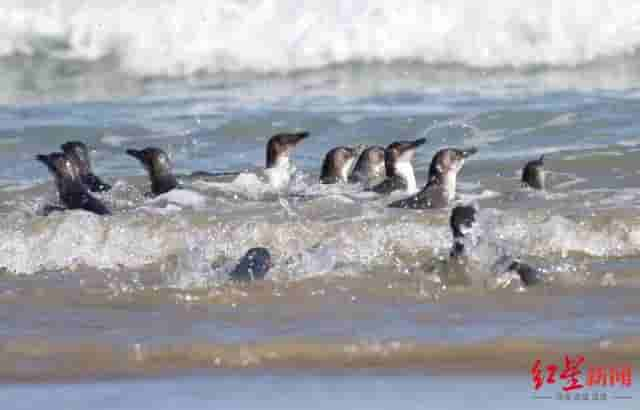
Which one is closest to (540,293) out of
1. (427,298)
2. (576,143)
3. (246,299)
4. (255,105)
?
(427,298)

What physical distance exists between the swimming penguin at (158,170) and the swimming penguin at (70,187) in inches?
20.1

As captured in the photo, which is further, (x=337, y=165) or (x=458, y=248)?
(x=337, y=165)

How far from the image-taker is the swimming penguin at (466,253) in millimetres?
7500

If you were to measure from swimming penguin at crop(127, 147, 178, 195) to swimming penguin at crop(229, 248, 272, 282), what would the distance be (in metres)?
3.22

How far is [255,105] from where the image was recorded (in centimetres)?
1711

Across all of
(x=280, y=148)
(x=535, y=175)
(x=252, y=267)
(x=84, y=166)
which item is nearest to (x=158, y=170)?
(x=84, y=166)

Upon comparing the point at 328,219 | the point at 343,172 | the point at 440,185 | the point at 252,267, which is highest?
the point at 343,172

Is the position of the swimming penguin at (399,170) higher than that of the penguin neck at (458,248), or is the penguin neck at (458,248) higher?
the swimming penguin at (399,170)

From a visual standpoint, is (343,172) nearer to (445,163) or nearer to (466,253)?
(445,163)

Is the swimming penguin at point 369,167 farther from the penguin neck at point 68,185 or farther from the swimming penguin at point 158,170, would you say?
the penguin neck at point 68,185

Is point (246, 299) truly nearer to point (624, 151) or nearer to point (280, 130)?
point (624, 151)

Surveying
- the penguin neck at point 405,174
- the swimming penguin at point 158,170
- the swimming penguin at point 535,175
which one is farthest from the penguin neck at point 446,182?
the swimming penguin at point 158,170

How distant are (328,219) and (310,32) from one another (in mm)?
11889

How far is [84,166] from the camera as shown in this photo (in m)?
11.9
